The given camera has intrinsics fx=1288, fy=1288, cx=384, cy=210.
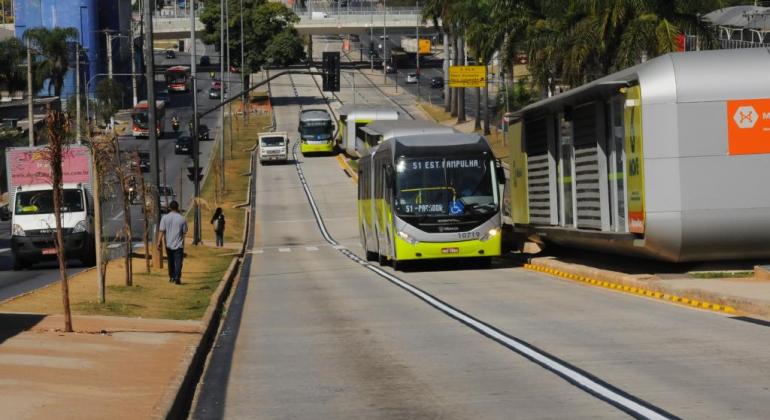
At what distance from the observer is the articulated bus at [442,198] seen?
30984mm

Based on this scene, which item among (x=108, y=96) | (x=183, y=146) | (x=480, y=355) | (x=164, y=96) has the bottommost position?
(x=480, y=355)

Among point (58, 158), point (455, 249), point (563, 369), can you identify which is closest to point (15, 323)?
point (58, 158)

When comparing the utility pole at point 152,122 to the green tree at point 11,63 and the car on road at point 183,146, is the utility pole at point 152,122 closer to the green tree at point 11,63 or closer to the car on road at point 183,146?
the green tree at point 11,63

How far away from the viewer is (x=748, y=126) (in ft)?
72.2

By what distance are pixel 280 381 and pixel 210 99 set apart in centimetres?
12384

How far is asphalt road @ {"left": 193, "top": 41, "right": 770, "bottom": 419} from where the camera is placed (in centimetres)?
1093

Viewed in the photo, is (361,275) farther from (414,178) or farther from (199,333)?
(199,333)

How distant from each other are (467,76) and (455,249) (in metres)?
59.5

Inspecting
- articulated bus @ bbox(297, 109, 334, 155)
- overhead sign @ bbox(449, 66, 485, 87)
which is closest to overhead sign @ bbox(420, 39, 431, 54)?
articulated bus @ bbox(297, 109, 334, 155)

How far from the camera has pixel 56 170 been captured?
17.6 meters

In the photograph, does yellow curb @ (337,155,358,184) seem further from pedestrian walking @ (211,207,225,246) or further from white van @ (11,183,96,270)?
white van @ (11,183,96,270)

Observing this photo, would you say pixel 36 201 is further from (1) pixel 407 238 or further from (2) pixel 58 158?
(2) pixel 58 158

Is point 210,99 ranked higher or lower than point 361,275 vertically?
higher

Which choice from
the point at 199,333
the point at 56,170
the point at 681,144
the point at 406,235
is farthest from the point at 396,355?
the point at 406,235
